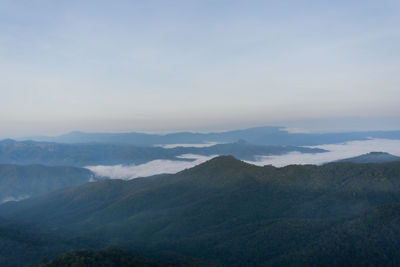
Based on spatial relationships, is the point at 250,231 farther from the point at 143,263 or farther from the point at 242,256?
the point at 143,263

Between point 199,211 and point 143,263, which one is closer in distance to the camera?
point 143,263

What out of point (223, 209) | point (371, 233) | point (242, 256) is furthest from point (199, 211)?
point (371, 233)

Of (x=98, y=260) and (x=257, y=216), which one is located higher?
(x=98, y=260)

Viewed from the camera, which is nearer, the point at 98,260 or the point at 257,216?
the point at 98,260

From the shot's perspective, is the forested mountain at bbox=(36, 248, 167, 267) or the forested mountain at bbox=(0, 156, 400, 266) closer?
the forested mountain at bbox=(36, 248, 167, 267)

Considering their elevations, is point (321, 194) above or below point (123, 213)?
above

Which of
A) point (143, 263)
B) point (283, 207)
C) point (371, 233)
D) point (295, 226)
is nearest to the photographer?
point (143, 263)

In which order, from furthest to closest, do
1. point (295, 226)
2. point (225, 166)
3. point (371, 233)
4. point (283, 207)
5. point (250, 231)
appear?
point (225, 166)
point (283, 207)
point (250, 231)
point (295, 226)
point (371, 233)

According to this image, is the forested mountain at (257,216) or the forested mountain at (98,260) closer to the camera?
the forested mountain at (98,260)
